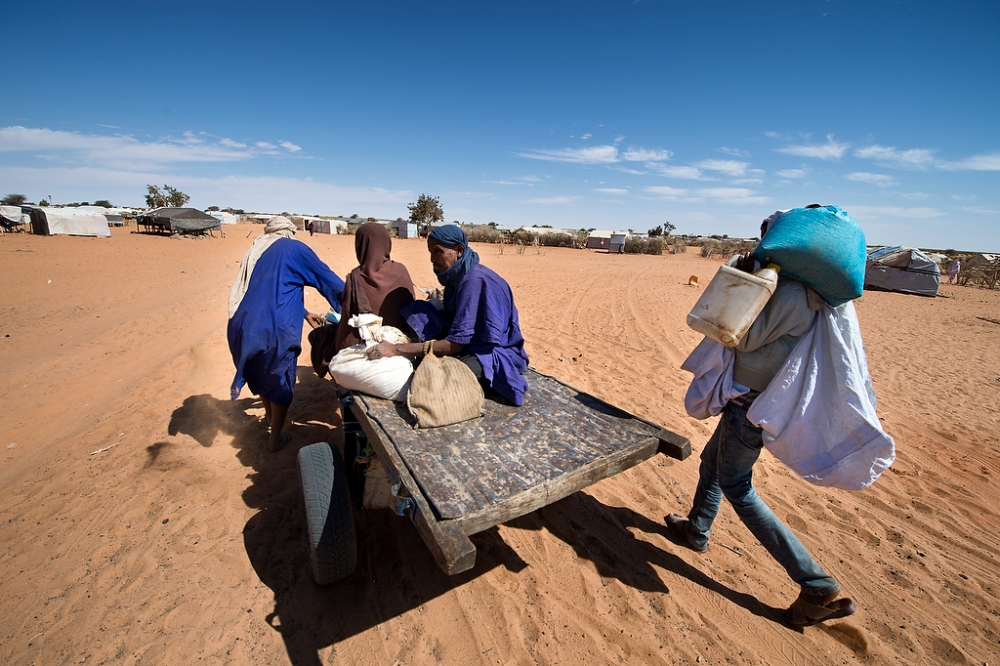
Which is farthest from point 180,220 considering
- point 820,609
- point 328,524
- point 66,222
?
point 820,609

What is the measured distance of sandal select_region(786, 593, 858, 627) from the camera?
2068mm

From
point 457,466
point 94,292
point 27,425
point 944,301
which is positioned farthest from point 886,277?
point 94,292

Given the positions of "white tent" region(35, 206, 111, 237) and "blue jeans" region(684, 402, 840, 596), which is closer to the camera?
"blue jeans" region(684, 402, 840, 596)

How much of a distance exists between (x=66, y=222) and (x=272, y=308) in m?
35.3

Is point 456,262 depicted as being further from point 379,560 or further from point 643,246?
point 643,246

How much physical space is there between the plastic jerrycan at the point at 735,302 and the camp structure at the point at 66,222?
37.3 m

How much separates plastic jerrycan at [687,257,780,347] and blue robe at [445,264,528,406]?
4.05 ft

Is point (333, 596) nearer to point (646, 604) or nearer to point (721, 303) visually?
point (646, 604)

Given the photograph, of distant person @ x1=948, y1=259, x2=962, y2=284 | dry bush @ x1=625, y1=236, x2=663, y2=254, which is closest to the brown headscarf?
distant person @ x1=948, y1=259, x2=962, y2=284

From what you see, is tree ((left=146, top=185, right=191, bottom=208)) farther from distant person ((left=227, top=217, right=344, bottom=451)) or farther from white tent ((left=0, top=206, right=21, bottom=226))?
distant person ((left=227, top=217, right=344, bottom=451))

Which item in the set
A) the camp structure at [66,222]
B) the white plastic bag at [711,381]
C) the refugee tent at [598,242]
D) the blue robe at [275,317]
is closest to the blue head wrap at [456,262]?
the blue robe at [275,317]

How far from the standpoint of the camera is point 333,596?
7.47 ft

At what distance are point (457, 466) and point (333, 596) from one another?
3.44 feet

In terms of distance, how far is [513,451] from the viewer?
2.23 metres
